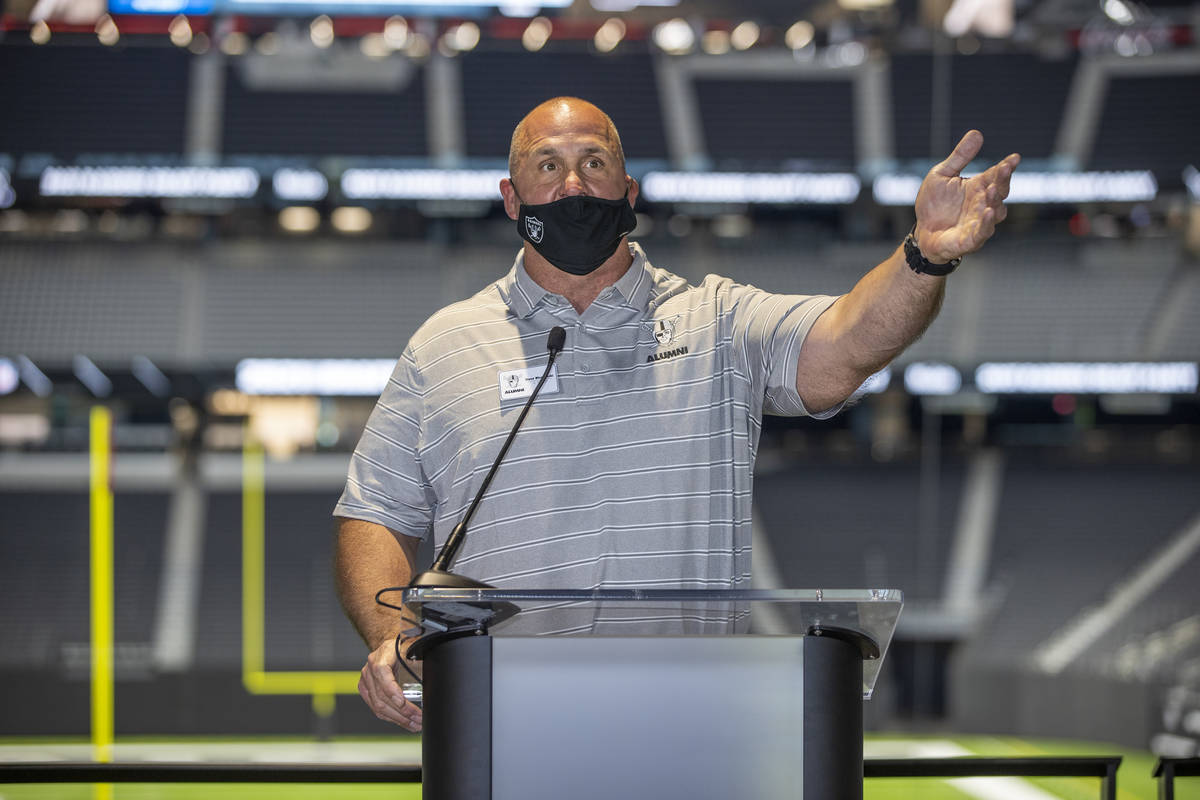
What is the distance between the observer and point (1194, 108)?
26.6 ft

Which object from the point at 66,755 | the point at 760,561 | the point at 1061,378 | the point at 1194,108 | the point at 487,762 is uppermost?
the point at 1194,108

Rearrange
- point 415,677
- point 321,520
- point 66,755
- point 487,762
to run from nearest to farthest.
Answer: point 487,762 < point 415,677 < point 66,755 < point 321,520

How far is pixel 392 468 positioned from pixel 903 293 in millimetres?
550

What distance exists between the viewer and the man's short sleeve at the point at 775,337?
1.20 m

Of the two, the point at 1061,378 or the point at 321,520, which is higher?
the point at 1061,378

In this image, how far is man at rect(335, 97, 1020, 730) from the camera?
1.21 metres

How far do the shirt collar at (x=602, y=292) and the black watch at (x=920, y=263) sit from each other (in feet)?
1.12

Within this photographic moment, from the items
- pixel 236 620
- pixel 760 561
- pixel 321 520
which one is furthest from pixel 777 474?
pixel 236 620

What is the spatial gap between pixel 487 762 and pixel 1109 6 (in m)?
7.66

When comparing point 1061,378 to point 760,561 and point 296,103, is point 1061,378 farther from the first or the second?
point 296,103

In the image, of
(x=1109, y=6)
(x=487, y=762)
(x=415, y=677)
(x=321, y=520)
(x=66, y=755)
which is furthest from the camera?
(x=321, y=520)

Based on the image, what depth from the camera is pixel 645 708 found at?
0.76 m

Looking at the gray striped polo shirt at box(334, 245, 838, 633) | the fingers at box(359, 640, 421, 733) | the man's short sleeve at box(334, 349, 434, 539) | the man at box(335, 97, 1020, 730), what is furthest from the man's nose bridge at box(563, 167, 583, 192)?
the fingers at box(359, 640, 421, 733)

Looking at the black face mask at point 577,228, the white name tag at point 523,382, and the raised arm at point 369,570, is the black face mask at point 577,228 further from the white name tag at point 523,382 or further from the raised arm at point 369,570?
the raised arm at point 369,570
